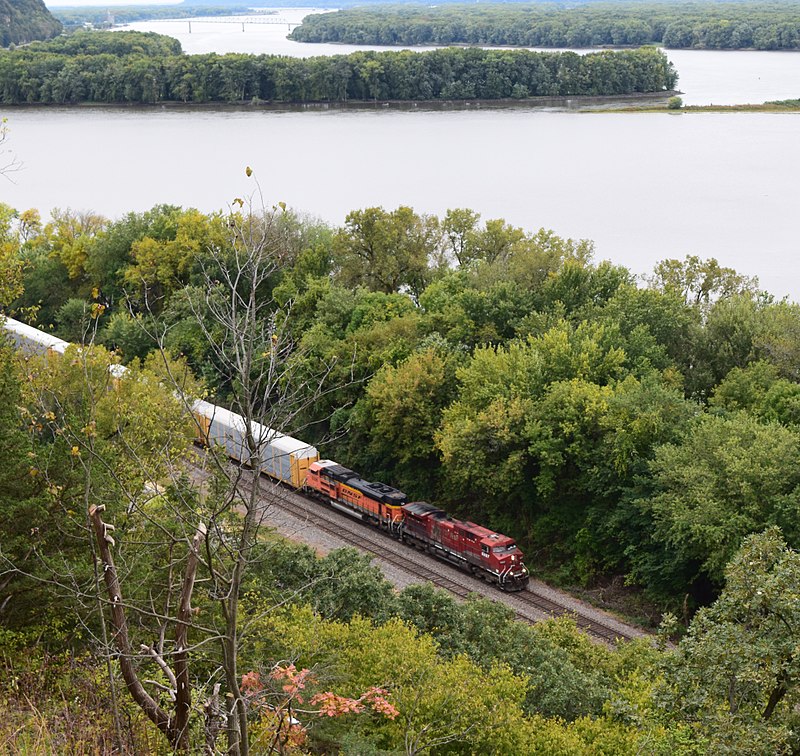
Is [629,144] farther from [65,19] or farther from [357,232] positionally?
[65,19]

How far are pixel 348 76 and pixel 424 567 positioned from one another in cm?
6817

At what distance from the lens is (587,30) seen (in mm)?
120938

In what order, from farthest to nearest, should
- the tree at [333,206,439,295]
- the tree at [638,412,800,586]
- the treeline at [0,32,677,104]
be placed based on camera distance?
1. the treeline at [0,32,677,104]
2. the tree at [333,206,439,295]
3. the tree at [638,412,800,586]

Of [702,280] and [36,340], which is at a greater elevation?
[702,280]

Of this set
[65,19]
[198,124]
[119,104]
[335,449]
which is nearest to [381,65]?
[198,124]

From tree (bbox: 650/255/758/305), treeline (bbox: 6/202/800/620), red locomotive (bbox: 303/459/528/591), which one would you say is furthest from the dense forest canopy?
red locomotive (bbox: 303/459/528/591)

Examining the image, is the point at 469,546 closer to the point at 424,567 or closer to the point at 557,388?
the point at 424,567

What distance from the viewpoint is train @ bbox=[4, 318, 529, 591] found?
29.5 meters

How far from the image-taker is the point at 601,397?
3159 centimetres

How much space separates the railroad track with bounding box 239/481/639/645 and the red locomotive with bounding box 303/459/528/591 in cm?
31

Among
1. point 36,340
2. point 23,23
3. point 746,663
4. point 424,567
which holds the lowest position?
point 424,567

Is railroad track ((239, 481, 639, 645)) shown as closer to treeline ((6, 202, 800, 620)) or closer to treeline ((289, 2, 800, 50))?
treeline ((6, 202, 800, 620))

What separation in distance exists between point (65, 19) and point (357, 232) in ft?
517

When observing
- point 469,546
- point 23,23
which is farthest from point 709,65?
point 469,546
